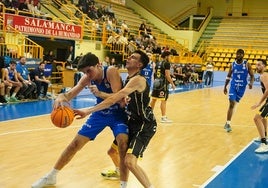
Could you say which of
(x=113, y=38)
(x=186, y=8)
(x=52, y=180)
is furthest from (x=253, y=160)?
(x=186, y=8)

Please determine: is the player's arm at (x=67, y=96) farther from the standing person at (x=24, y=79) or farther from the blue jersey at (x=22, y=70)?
the blue jersey at (x=22, y=70)

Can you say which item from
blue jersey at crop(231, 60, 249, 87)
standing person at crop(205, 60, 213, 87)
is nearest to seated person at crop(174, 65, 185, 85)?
standing person at crop(205, 60, 213, 87)

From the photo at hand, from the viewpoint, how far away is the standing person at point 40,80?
13.2 metres

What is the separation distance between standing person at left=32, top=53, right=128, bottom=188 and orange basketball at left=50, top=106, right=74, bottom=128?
69 mm

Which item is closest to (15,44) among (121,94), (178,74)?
(178,74)

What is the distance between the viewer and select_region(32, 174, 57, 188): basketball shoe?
4.78m

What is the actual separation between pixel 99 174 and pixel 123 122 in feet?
4.14

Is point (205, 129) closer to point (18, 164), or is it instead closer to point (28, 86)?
point (18, 164)

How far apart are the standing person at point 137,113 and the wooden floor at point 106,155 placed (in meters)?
0.97

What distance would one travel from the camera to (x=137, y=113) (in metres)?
4.34

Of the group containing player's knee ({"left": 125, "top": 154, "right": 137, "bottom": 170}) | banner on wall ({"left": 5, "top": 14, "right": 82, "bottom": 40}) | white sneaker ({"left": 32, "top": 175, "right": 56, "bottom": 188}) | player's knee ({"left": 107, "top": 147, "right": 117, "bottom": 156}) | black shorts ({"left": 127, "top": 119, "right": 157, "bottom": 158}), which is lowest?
white sneaker ({"left": 32, "top": 175, "right": 56, "bottom": 188})

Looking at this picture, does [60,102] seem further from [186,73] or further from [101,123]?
[186,73]

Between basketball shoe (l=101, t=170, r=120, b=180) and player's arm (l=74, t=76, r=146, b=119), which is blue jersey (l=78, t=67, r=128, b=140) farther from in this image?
basketball shoe (l=101, t=170, r=120, b=180)

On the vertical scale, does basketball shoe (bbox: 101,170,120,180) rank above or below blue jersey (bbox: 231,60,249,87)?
below
